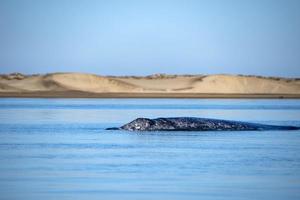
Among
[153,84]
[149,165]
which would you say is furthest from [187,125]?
[153,84]

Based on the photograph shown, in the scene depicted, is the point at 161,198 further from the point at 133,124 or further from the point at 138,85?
the point at 138,85

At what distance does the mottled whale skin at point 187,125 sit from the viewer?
3312cm

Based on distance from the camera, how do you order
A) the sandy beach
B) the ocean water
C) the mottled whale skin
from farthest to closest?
1. the sandy beach
2. the mottled whale skin
3. the ocean water

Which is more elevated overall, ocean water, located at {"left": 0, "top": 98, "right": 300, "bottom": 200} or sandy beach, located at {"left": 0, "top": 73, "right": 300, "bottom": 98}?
sandy beach, located at {"left": 0, "top": 73, "right": 300, "bottom": 98}

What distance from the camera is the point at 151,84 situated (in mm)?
193625

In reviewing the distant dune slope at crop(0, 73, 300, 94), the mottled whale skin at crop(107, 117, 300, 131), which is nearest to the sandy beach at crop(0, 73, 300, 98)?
the distant dune slope at crop(0, 73, 300, 94)

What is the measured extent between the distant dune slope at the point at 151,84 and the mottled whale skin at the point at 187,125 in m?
131

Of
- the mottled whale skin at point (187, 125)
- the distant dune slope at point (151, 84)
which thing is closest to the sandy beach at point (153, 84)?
the distant dune slope at point (151, 84)

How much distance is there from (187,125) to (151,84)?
15968 centimetres

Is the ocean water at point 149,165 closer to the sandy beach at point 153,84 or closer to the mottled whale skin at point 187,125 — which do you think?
the mottled whale skin at point 187,125

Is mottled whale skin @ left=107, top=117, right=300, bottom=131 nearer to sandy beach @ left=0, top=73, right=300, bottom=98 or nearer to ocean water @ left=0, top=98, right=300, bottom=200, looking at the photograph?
ocean water @ left=0, top=98, right=300, bottom=200

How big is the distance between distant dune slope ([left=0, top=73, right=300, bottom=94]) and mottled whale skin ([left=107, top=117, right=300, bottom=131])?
430ft

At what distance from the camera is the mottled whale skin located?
33125 mm

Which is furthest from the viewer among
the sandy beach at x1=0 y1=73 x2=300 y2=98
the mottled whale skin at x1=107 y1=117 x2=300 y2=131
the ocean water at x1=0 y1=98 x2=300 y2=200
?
the sandy beach at x1=0 y1=73 x2=300 y2=98
